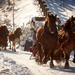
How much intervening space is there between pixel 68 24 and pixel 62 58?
2034 millimetres

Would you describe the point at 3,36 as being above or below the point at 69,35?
below

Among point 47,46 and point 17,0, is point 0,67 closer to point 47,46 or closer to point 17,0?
point 47,46

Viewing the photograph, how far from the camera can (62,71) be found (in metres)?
10.1

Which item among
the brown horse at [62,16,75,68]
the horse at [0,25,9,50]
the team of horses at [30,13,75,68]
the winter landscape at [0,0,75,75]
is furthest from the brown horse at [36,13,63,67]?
the horse at [0,25,9,50]

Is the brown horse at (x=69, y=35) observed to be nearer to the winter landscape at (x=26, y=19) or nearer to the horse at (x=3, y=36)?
the winter landscape at (x=26, y=19)

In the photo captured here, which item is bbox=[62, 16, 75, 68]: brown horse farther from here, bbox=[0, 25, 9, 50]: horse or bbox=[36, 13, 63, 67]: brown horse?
bbox=[0, 25, 9, 50]: horse

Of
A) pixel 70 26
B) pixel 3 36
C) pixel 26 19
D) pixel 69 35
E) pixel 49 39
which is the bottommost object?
pixel 3 36

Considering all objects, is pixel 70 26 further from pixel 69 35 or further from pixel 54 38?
pixel 54 38

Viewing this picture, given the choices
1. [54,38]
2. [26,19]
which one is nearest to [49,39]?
[54,38]

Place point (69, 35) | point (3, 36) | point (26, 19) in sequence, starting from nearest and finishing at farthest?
1. point (69, 35)
2. point (3, 36)
3. point (26, 19)

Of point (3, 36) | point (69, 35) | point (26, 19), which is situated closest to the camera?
point (69, 35)

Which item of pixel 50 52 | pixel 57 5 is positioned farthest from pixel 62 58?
pixel 57 5

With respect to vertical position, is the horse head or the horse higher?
the horse head

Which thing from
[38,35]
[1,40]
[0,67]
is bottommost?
[1,40]
